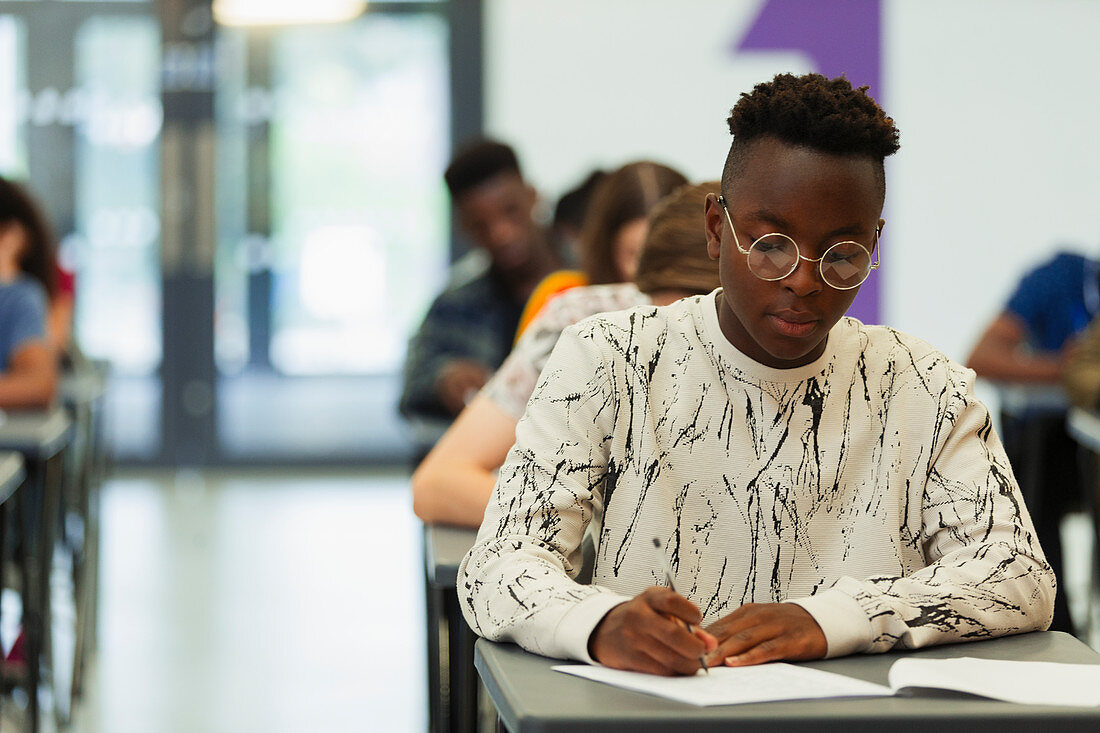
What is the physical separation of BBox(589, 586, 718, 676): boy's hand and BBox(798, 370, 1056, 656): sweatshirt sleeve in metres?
0.16

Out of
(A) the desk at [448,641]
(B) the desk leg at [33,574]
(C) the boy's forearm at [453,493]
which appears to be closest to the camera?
(A) the desk at [448,641]

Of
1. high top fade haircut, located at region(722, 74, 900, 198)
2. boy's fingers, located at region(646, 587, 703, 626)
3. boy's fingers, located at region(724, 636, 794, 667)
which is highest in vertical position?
high top fade haircut, located at region(722, 74, 900, 198)

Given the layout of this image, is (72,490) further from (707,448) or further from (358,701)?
(707,448)

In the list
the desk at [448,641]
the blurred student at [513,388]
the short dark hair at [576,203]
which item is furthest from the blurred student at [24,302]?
the blurred student at [513,388]

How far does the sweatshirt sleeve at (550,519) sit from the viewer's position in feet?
3.84

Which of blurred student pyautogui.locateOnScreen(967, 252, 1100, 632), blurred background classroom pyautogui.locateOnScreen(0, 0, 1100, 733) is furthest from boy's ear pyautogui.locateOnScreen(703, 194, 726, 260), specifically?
blurred background classroom pyautogui.locateOnScreen(0, 0, 1100, 733)

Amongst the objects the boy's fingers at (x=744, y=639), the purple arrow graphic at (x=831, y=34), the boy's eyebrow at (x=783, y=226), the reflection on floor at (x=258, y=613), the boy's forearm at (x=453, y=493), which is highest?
the purple arrow graphic at (x=831, y=34)

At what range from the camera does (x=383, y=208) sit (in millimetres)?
7523

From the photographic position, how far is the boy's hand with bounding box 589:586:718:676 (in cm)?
107

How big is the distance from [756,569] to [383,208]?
637 centimetres

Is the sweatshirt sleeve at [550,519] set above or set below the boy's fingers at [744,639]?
above

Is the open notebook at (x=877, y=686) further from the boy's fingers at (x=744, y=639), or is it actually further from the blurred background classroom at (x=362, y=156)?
the blurred background classroom at (x=362, y=156)

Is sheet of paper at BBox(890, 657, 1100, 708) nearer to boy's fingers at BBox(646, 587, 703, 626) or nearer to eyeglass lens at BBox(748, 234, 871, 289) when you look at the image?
boy's fingers at BBox(646, 587, 703, 626)

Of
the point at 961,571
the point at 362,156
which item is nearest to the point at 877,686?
the point at 961,571
